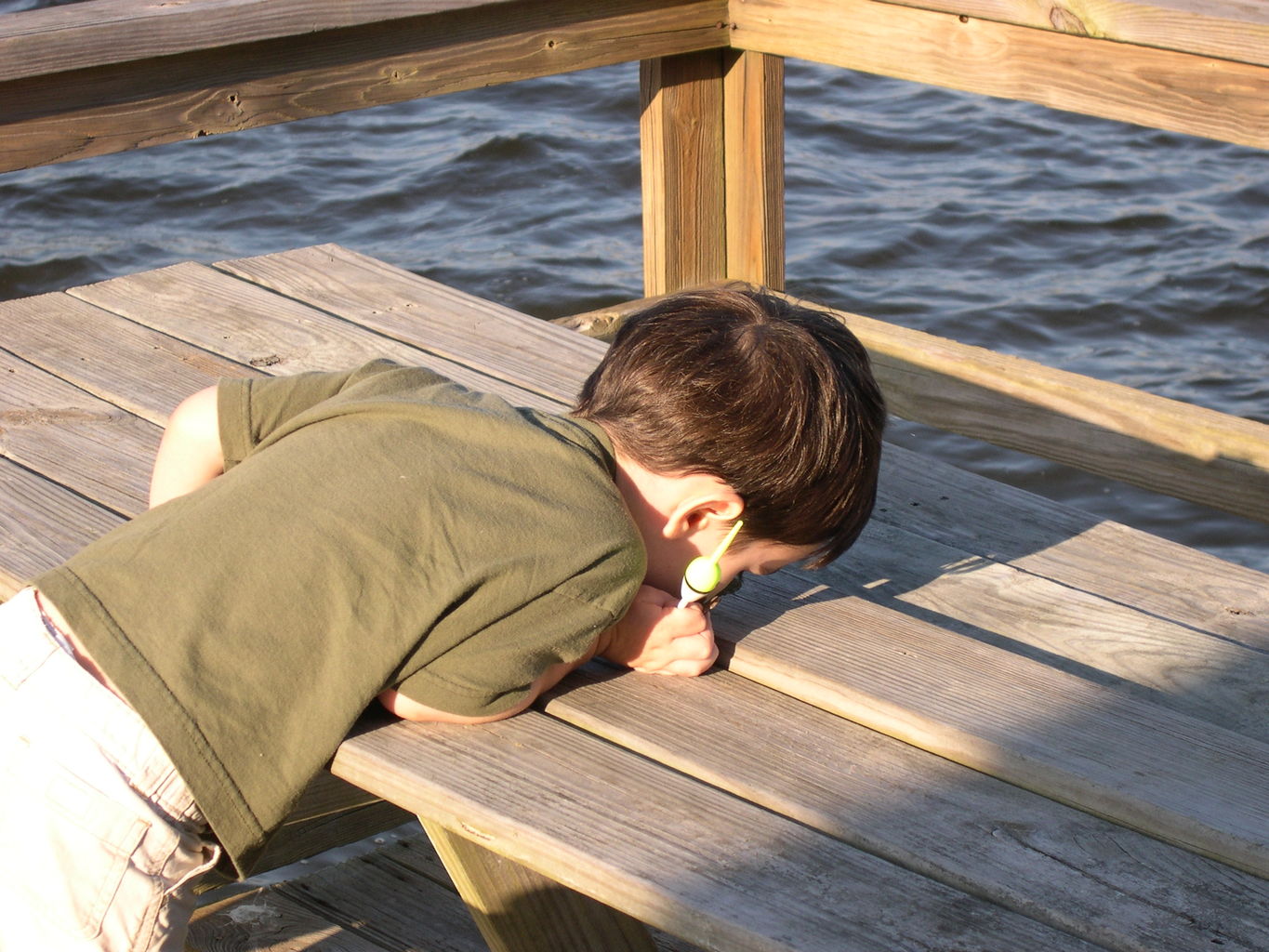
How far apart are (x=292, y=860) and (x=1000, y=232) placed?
4862 mm

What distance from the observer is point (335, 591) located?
1628 millimetres

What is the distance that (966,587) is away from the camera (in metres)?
2.38

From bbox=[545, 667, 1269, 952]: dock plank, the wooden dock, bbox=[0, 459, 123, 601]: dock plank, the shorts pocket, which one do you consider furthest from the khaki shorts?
bbox=[545, 667, 1269, 952]: dock plank

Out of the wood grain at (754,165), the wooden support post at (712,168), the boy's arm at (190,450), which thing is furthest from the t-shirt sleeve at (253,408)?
the wood grain at (754,165)

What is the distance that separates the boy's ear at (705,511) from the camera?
5.94 ft

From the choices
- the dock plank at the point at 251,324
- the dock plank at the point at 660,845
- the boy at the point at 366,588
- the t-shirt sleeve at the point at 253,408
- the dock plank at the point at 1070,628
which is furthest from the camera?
the dock plank at the point at 251,324

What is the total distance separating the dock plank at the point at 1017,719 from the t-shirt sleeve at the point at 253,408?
2.07 ft

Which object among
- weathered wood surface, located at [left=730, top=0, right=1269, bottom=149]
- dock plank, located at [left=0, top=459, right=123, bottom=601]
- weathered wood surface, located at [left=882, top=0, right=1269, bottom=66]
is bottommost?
dock plank, located at [left=0, top=459, right=123, bottom=601]

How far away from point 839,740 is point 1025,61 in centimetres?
206

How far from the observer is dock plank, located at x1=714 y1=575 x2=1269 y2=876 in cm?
155

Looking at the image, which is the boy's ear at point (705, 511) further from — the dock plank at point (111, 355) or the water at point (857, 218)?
the water at point (857, 218)

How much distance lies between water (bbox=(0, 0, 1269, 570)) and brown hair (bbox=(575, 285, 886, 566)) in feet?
11.7

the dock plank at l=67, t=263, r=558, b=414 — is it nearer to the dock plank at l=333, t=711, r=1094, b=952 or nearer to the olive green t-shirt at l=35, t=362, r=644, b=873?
the olive green t-shirt at l=35, t=362, r=644, b=873

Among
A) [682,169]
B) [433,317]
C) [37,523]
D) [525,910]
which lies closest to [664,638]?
[525,910]
